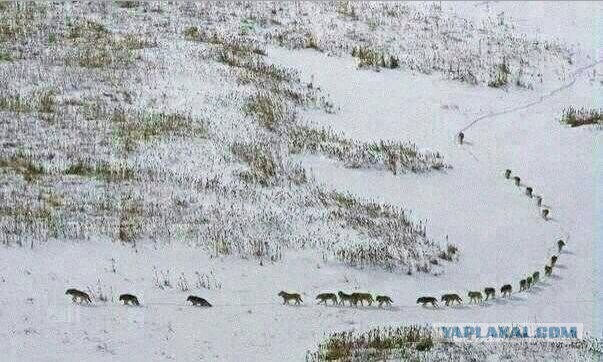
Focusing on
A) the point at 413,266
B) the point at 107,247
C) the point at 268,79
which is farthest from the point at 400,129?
the point at 107,247

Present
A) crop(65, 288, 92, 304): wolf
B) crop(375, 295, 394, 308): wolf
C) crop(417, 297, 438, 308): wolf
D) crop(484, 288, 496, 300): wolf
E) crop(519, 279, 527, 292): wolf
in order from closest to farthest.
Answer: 1. crop(65, 288, 92, 304): wolf
2. crop(375, 295, 394, 308): wolf
3. crop(417, 297, 438, 308): wolf
4. crop(484, 288, 496, 300): wolf
5. crop(519, 279, 527, 292): wolf

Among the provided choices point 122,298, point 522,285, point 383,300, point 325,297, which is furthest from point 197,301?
point 522,285

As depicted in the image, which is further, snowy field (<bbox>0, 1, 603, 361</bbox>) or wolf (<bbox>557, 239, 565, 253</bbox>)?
wolf (<bbox>557, 239, 565, 253</bbox>)

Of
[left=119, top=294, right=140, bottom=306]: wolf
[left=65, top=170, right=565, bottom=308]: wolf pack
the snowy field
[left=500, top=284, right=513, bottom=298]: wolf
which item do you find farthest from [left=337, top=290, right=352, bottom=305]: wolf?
[left=119, top=294, right=140, bottom=306]: wolf

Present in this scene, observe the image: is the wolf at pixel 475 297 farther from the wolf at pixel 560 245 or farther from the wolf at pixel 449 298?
the wolf at pixel 560 245

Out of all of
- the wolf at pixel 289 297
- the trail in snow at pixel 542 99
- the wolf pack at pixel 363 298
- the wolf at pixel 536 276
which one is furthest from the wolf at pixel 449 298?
the trail in snow at pixel 542 99

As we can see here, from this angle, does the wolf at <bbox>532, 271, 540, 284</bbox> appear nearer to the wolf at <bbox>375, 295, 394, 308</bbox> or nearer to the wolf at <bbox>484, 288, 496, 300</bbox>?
the wolf at <bbox>484, 288, 496, 300</bbox>
